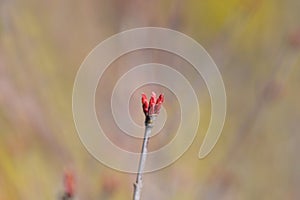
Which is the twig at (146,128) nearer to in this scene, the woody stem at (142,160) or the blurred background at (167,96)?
the woody stem at (142,160)

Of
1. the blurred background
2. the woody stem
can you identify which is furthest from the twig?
the blurred background

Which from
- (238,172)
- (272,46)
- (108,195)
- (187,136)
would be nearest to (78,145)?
(108,195)

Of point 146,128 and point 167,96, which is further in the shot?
point 167,96

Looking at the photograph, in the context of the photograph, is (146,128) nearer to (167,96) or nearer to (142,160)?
(142,160)

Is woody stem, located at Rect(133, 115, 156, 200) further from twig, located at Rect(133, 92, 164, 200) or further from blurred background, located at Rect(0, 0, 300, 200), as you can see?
blurred background, located at Rect(0, 0, 300, 200)

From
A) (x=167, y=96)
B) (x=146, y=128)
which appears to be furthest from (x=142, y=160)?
(x=167, y=96)

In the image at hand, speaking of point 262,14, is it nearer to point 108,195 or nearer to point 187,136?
point 187,136

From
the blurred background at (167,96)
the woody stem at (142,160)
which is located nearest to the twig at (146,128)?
the woody stem at (142,160)

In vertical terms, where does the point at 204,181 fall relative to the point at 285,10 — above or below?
below
